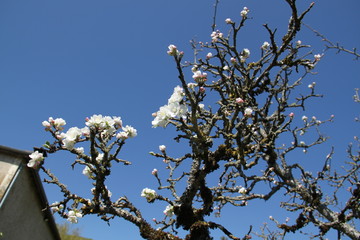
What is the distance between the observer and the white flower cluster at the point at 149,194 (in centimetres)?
429

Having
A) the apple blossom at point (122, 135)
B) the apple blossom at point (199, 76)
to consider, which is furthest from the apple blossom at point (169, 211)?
the apple blossom at point (199, 76)

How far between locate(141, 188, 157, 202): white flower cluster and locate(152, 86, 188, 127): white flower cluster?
1.56 meters

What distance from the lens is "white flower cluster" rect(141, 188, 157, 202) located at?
4290mm

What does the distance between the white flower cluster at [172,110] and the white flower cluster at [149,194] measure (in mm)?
1557

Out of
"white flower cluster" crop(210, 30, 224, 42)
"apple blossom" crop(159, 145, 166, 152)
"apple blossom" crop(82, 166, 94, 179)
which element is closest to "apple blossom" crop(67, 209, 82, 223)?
"apple blossom" crop(82, 166, 94, 179)

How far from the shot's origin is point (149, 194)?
4.30m

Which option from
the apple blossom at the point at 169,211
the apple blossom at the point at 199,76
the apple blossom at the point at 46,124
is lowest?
the apple blossom at the point at 169,211

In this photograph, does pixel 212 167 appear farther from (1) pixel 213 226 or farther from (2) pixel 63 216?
(2) pixel 63 216

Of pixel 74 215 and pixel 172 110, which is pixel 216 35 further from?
pixel 74 215

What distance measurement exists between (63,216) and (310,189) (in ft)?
17.0

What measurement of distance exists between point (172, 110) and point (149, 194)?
5.96 feet

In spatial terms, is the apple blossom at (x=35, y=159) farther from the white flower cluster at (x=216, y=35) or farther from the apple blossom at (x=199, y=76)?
the white flower cluster at (x=216, y=35)

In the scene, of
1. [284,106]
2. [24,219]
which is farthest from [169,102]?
[24,219]

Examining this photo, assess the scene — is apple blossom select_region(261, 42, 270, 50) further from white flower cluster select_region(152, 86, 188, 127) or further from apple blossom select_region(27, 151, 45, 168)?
apple blossom select_region(27, 151, 45, 168)
